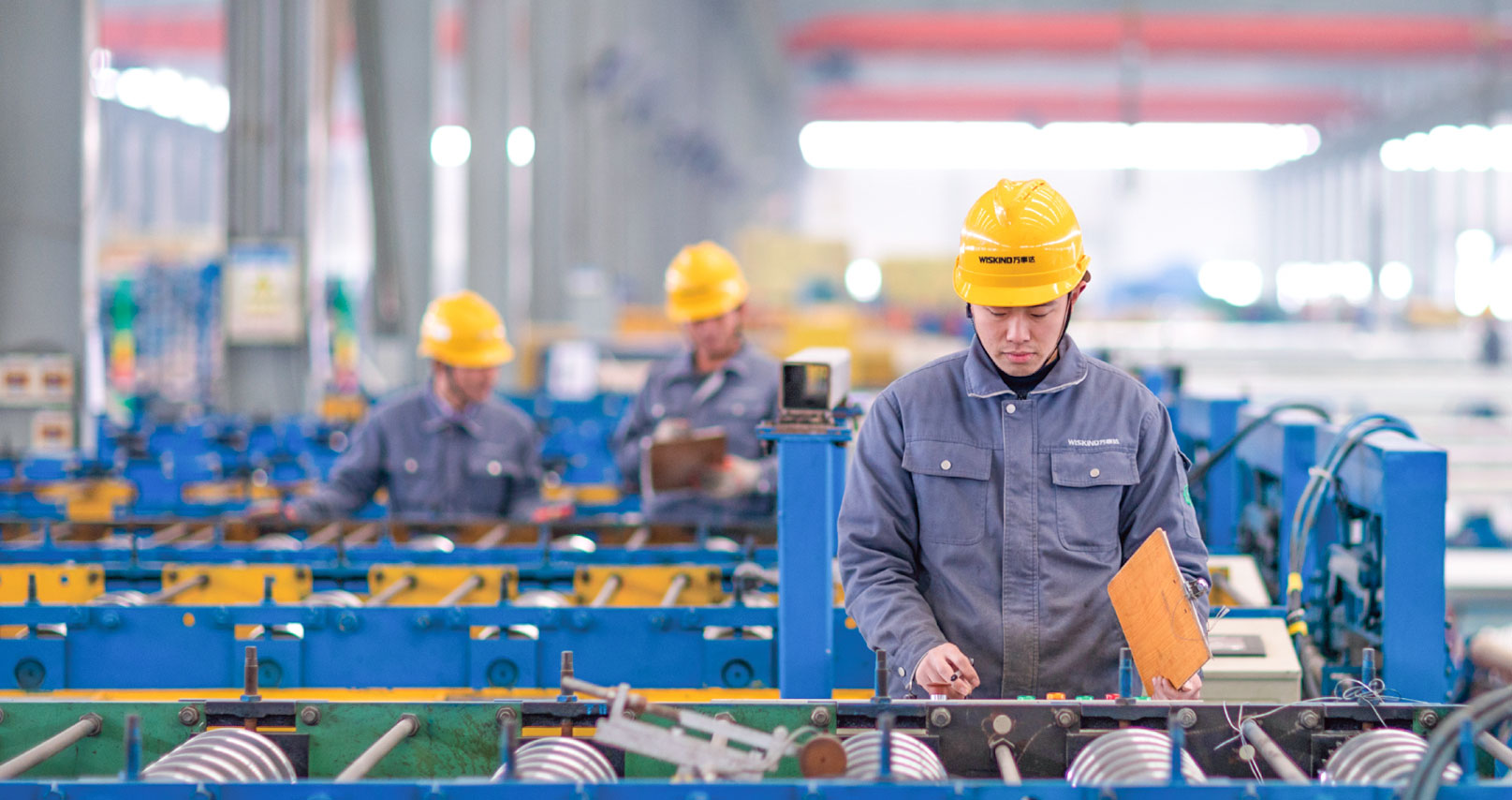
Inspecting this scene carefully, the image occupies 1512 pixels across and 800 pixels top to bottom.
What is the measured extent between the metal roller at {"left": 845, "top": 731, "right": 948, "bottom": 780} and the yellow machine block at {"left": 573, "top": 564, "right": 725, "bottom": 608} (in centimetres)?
163

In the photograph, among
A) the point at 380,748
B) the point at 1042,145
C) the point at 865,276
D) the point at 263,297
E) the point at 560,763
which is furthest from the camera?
the point at 865,276

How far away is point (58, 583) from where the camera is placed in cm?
362

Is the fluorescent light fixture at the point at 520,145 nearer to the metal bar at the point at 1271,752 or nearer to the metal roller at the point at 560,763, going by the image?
the metal roller at the point at 560,763

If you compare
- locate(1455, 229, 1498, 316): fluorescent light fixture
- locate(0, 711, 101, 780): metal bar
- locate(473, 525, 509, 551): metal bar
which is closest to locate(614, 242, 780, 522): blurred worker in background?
locate(473, 525, 509, 551): metal bar

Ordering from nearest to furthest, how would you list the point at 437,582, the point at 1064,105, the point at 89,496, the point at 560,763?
the point at 560,763, the point at 437,582, the point at 89,496, the point at 1064,105

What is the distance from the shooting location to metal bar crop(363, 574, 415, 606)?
341cm

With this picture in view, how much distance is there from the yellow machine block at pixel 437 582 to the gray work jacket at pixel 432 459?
118 cm

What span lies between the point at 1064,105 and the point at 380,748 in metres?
28.3

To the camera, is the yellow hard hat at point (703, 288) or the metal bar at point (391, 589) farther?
the yellow hard hat at point (703, 288)

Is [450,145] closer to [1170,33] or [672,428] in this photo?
[1170,33]

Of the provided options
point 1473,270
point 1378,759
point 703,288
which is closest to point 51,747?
point 1378,759

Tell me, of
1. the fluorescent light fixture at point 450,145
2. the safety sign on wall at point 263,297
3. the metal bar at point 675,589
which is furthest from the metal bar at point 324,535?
the fluorescent light fixture at point 450,145

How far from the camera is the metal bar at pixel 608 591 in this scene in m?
3.42

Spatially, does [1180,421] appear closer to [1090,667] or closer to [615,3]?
[1090,667]
